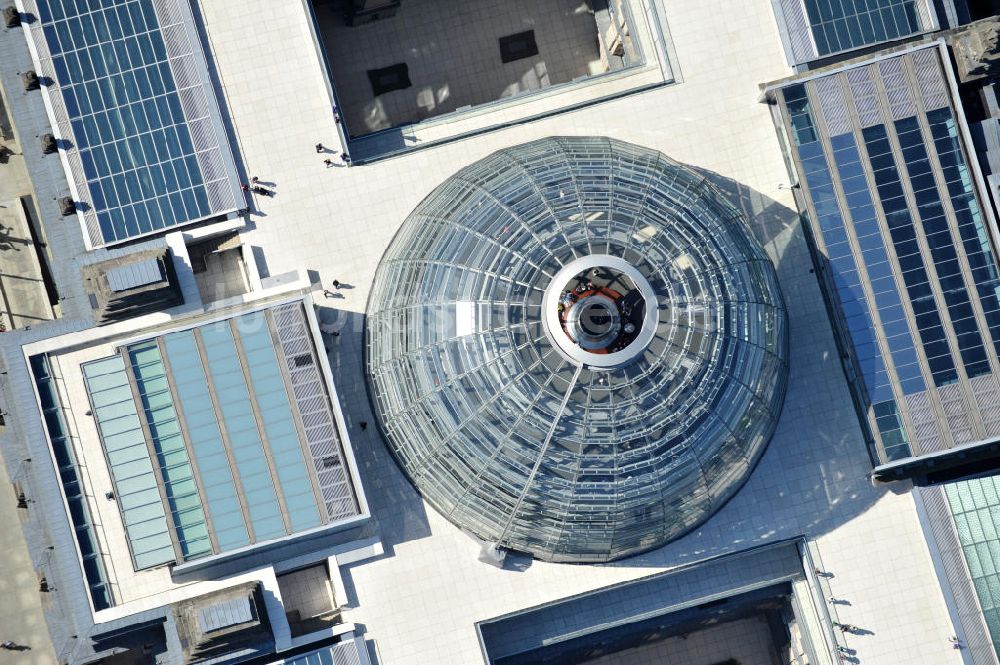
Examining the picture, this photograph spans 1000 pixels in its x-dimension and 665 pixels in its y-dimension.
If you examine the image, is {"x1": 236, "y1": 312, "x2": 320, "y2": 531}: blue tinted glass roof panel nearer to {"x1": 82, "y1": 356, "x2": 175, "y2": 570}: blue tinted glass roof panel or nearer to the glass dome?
the glass dome

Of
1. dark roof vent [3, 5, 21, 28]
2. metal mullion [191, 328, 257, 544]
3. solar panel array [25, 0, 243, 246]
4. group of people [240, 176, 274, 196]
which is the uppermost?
dark roof vent [3, 5, 21, 28]

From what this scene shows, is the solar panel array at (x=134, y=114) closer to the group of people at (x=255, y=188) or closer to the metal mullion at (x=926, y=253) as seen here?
the group of people at (x=255, y=188)

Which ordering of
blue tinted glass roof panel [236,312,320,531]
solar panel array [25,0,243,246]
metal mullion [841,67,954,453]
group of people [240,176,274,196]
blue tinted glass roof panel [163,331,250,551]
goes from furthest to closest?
group of people [240,176,274,196], metal mullion [841,67,954,453], solar panel array [25,0,243,246], blue tinted glass roof panel [236,312,320,531], blue tinted glass roof panel [163,331,250,551]

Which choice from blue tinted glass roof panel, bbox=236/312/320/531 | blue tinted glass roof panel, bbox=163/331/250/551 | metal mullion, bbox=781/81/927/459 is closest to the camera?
blue tinted glass roof panel, bbox=163/331/250/551

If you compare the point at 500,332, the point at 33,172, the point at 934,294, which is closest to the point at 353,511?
the point at 500,332

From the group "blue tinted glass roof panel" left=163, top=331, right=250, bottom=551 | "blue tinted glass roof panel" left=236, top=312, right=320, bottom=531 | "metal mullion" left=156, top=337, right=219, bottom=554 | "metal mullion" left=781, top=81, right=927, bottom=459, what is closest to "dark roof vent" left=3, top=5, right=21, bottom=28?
"metal mullion" left=156, top=337, right=219, bottom=554

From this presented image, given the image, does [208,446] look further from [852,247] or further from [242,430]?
[852,247]
